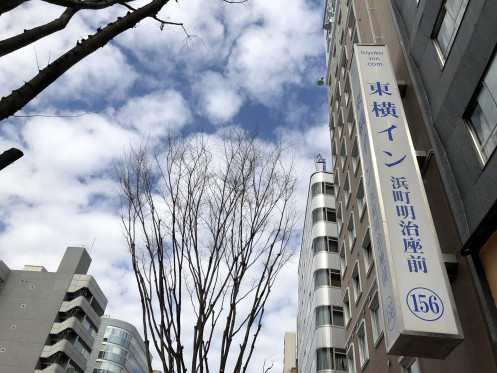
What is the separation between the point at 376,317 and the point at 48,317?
4439cm

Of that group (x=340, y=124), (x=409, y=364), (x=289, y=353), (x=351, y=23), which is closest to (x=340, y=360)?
(x=409, y=364)

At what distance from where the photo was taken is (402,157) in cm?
848

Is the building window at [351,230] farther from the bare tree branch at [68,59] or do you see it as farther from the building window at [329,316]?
the bare tree branch at [68,59]

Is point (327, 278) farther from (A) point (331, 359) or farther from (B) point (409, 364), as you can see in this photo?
(B) point (409, 364)

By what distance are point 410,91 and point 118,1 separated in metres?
9.45

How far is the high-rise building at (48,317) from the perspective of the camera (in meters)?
43.9

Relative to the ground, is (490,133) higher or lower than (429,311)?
higher

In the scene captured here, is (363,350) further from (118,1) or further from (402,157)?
(118,1)

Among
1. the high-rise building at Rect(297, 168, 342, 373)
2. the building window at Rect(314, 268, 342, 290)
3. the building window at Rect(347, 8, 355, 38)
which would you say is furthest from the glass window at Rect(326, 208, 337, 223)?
the building window at Rect(347, 8, 355, 38)

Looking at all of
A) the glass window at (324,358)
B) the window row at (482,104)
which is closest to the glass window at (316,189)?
the glass window at (324,358)

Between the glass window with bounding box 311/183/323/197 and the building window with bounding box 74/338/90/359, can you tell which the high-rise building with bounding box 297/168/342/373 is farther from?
the building window with bounding box 74/338/90/359

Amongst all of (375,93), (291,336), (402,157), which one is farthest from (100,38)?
(291,336)

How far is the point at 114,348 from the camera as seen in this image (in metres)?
71.4

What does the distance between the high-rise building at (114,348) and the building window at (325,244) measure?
2304 inches
